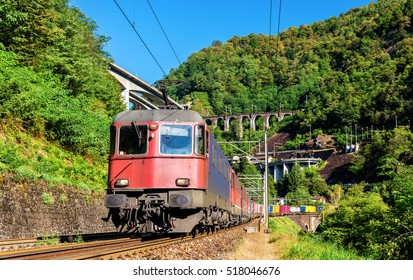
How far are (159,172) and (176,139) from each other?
3.74 ft

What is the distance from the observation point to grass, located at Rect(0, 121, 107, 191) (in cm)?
1628

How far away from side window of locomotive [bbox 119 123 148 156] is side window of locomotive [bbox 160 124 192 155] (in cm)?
55

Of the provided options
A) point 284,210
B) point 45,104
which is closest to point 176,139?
point 45,104

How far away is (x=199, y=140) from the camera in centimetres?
1479

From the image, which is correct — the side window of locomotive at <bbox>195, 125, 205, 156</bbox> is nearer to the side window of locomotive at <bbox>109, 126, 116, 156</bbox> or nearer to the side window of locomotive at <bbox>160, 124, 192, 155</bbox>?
the side window of locomotive at <bbox>160, 124, 192, 155</bbox>

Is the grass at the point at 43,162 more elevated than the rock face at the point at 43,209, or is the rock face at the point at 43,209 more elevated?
the grass at the point at 43,162

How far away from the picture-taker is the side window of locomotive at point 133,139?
14695 mm

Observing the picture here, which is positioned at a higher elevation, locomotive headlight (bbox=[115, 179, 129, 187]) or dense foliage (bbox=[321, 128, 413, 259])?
locomotive headlight (bbox=[115, 179, 129, 187])

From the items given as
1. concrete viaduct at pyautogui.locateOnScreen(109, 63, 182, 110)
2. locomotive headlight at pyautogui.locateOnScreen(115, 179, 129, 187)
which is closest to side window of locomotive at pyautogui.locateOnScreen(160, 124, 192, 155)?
locomotive headlight at pyautogui.locateOnScreen(115, 179, 129, 187)

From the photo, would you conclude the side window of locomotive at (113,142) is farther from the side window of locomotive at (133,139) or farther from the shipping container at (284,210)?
the shipping container at (284,210)

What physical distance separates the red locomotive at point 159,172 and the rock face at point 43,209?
122 inches

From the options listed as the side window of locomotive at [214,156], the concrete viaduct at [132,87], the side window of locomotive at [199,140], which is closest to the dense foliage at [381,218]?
the side window of locomotive at [214,156]

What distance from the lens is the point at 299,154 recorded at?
177 m

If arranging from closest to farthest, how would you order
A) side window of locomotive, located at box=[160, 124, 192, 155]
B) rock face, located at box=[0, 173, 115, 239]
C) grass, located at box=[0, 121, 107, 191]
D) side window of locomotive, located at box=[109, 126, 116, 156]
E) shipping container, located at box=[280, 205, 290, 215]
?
side window of locomotive, located at box=[160, 124, 192, 155]
rock face, located at box=[0, 173, 115, 239]
side window of locomotive, located at box=[109, 126, 116, 156]
grass, located at box=[0, 121, 107, 191]
shipping container, located at box=[280, 205, 290, 215]
